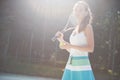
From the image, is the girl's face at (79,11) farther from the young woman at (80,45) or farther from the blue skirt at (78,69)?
the blue skirt at (78,69)

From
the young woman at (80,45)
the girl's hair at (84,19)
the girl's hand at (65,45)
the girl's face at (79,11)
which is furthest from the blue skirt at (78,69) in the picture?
the girl's face at (79,11)

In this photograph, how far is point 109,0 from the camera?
73.4 feet

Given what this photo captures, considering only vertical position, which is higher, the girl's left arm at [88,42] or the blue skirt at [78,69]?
the girl's left arm at [88,42]

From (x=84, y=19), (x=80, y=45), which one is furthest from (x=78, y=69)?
(x=84, y=19)

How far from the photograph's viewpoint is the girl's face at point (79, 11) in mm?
3166

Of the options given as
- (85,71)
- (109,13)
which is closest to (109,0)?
(109,13)

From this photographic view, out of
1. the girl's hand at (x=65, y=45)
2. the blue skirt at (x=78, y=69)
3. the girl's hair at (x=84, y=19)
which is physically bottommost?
the blue skirt at (x=78, y=69)

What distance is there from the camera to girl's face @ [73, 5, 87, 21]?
3.17m

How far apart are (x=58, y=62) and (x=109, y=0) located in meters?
5.55

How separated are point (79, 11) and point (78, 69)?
56 centimetres

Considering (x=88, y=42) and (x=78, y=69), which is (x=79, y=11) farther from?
(x=78, y=69)

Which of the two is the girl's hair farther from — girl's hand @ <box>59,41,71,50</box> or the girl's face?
girl's hand @ <box>59,41,71,50</box>

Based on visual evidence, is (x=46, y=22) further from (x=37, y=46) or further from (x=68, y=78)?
(x=68, y=78)

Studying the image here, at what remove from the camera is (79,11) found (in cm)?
317
